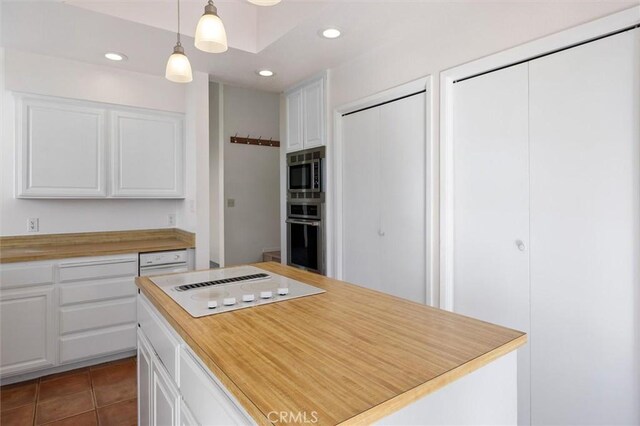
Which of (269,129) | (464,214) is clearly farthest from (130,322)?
(269,129)

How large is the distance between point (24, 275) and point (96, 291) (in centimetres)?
45

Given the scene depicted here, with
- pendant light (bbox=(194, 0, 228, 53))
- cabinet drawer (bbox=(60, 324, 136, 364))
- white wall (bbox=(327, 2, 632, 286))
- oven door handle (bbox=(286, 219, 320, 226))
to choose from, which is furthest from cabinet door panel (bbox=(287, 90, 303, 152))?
cabinet drawer (bbox=(60, 324, 136, 364))

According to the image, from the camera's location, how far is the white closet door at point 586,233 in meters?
1.52

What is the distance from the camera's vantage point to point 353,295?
1.42 meters

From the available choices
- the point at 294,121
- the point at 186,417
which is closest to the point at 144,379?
the point at 186,417

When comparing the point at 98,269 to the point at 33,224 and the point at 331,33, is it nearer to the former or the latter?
the point at 33,224

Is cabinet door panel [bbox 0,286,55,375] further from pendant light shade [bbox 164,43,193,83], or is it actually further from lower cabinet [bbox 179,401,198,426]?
lower cabinet [bbox 179,401,198,426]

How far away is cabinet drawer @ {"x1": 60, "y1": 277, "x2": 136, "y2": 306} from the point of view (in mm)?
2566

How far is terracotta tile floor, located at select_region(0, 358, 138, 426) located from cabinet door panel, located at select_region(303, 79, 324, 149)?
7.95 feet

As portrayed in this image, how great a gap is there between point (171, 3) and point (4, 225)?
85.5 inches

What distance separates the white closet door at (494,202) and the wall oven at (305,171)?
134 centimetres

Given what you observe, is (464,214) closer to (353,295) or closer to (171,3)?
(353,295)

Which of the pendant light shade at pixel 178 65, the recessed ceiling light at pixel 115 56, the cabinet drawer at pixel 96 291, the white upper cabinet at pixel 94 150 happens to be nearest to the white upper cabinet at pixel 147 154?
the white upper cabinet at pixel 94 150

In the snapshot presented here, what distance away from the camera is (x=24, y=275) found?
2412mm
